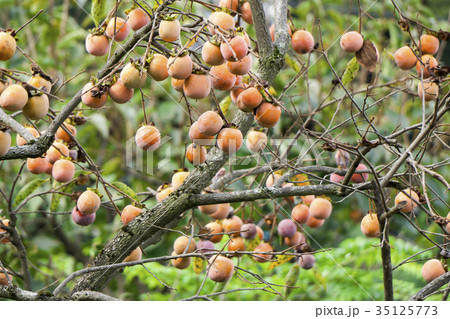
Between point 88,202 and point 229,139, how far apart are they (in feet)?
1.45

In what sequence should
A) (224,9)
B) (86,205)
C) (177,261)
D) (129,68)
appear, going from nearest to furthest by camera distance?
(129,68) → (224,9) → (86,205) → (177,261)

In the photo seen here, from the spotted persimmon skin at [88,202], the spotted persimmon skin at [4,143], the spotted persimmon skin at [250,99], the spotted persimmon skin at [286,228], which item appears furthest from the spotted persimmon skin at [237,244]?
the spotted persimmon skin at [4,143]

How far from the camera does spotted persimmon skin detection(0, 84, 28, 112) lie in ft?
3.83

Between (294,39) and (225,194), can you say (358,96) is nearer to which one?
(294,39)

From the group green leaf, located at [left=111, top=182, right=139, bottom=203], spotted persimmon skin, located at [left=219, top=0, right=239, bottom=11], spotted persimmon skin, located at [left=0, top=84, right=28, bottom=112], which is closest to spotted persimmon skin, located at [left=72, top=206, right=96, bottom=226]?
green leaf, located at [left=111, top=182, right=139, bottom=203]

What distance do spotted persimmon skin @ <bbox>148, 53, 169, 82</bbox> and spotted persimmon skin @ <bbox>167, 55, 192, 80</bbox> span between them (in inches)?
0.7

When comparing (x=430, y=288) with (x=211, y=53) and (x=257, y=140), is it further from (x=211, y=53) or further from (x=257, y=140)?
(x=211, y=53)

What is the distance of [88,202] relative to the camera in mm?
1453

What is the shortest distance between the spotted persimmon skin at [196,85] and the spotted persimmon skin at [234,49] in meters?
0.08

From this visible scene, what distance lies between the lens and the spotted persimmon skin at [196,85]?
1.24 metres

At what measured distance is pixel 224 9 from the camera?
1298mm
